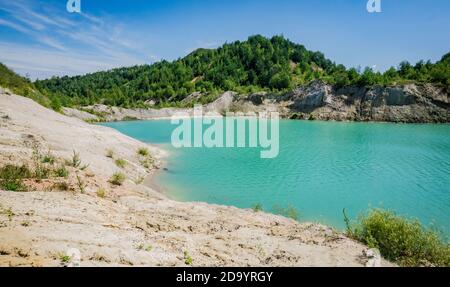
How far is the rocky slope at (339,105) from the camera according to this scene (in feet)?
260

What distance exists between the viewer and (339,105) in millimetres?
93125

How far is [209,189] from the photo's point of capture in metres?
23.4

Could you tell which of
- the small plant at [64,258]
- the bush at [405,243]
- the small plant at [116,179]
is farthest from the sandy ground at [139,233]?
the bush at [405,243]

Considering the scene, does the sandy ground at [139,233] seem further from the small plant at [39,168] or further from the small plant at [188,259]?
the small plant at [39,168]

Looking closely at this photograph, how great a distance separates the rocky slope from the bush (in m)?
79.5

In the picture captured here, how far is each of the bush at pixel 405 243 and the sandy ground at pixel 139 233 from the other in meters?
0.99

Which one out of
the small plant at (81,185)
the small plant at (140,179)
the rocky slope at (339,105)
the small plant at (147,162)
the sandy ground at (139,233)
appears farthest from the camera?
the rocky slope at (339,105)

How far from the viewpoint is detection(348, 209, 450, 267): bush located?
1057cm

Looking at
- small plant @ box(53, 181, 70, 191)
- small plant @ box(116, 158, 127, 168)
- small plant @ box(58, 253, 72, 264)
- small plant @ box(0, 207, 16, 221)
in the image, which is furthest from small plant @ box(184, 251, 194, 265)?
small plant @ box(116, 158, 127, 168)

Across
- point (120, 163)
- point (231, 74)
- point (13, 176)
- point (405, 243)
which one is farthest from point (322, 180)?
point (231, 74)

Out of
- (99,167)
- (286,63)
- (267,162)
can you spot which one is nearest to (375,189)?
(267,162)

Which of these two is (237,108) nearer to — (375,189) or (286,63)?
(286,63)

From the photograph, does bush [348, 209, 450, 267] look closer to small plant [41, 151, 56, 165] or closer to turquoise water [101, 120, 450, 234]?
turquoise water [101, 120, 450, 234]
